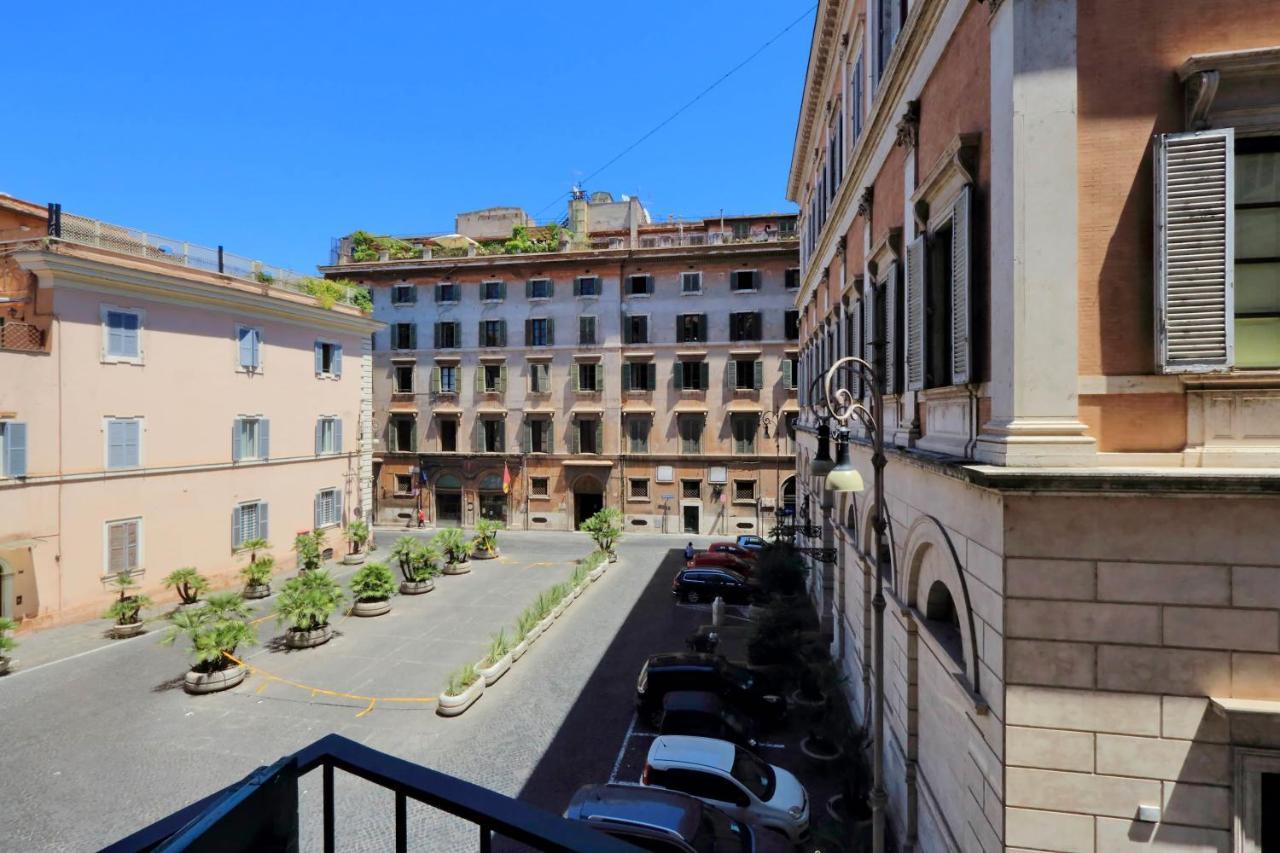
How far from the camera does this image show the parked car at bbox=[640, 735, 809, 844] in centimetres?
1012

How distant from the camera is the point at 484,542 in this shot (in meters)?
31.1

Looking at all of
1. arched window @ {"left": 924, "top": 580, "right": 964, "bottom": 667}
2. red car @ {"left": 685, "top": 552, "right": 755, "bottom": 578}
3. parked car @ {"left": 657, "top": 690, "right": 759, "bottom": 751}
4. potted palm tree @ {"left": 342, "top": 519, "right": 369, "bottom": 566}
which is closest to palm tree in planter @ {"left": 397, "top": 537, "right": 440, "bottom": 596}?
potted palm tree @ {"left": 342, "top": 519, "right": 369, "bottom": 566}

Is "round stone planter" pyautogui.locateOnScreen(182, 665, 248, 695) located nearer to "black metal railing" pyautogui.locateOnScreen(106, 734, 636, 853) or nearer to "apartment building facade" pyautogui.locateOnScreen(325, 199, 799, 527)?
"black metal railing" pyautogui.locateOnScreen(106, 734, 636, 853)

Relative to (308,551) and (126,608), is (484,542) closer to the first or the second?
(308,551)

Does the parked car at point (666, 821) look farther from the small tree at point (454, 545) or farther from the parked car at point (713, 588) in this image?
the small tree at point (454, 545)

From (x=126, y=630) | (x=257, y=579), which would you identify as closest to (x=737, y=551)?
(x=257, y=579)

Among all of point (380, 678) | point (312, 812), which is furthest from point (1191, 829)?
point (380, 678)

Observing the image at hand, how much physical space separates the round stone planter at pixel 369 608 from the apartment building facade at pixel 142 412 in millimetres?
6985

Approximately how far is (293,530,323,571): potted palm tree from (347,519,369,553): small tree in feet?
9.15

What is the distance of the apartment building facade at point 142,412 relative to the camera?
19.3 metres

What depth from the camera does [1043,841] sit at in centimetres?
600

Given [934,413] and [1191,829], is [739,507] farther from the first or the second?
[1191,829]

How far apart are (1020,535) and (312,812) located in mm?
11432

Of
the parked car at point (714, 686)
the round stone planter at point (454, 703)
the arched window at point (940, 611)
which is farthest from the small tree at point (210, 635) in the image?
the arched window at point (940, 611)
